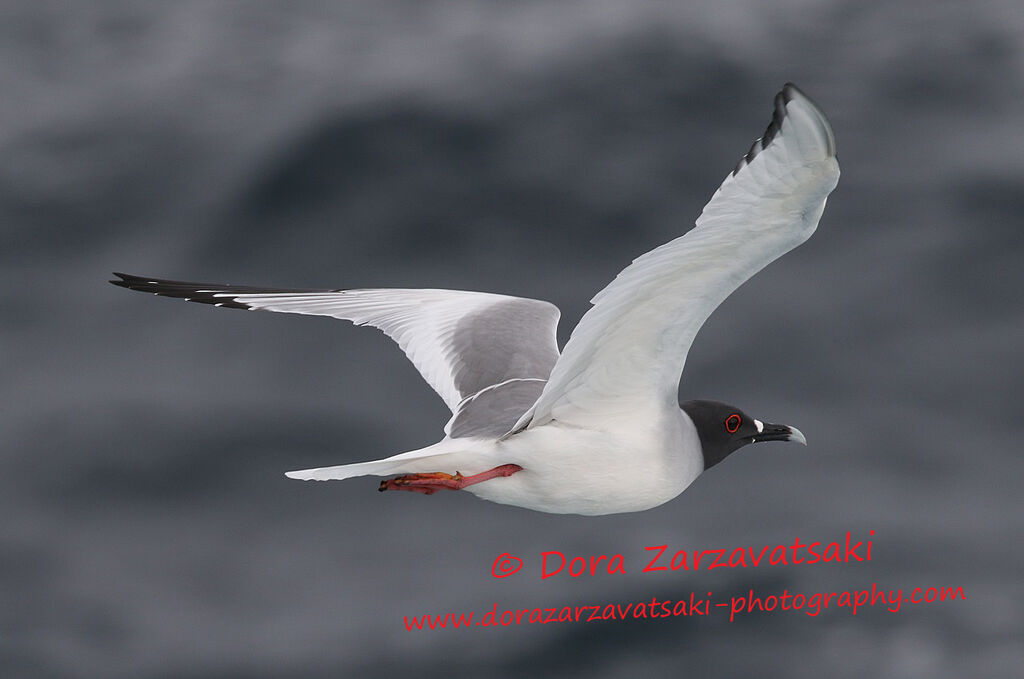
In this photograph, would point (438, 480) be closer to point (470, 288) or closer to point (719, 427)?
point (719, 427)

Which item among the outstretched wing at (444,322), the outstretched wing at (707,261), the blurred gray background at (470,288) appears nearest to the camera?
the outstretched wing at (707,261)

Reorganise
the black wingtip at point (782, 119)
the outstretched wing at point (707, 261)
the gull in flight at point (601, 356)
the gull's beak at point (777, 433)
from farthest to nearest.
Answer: the gull's beak at point (777, 433)
the gull in flight at point (601, 356)
the outstretched wing at point (707, 261)
the black wingtip at point (782, 119)

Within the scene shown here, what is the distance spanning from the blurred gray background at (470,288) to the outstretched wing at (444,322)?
228 centimetres

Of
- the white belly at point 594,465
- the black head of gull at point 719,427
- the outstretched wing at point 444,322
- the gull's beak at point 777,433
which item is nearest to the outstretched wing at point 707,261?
the white belly at point 594,465

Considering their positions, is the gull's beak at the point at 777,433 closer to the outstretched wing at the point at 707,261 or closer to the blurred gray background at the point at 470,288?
the outstretched wing at the point at 707,261

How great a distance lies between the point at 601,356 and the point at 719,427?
1.28 m

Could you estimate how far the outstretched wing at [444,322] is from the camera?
27.2ft

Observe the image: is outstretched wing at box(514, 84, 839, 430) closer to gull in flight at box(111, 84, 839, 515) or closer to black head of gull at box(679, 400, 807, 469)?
gull in flight at box(111, 84, 839, 515)

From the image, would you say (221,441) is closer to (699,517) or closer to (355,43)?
(699,517)

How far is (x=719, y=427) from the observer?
756 cm

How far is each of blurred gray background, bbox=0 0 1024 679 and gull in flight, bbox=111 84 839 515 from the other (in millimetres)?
2504

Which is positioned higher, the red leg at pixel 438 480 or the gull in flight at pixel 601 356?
the gull in flight at pixel 601 356

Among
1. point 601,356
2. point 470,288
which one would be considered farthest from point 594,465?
point 470,288

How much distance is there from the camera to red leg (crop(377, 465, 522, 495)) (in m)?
7.03
